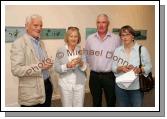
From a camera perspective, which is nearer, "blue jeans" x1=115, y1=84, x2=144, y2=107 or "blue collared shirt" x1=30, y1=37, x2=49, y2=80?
"blue collared shirt" x1=30, y1=37, x2=49, y2=80

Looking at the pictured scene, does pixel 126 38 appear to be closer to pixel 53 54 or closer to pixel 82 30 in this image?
pixel 82 30

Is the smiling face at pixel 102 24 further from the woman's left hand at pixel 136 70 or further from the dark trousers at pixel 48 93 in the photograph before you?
the dark trousers at pixel 48 93

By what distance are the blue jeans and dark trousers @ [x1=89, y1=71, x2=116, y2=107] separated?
45mm

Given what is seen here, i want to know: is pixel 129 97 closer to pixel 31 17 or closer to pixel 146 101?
pixel 146 101

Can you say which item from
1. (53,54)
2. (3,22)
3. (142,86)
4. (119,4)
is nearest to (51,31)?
(53,54)

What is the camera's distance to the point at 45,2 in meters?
1.99

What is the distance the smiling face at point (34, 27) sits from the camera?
188 centimetres

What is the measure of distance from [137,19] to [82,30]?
460 mm

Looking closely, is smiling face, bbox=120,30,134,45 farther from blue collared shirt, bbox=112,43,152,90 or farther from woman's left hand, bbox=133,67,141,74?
woman's left hand, bbox=133,67,141,74

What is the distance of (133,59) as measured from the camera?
6.45 ft

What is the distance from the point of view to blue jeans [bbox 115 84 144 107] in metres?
2.00

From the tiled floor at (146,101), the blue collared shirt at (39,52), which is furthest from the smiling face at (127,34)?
the blue collared shirt at (39,52)

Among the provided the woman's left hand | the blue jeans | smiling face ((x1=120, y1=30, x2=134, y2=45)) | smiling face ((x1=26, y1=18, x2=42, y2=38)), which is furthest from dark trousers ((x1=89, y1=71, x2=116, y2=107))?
→ smiling face ((x1=26, y1=18, x2=42, y2=38))

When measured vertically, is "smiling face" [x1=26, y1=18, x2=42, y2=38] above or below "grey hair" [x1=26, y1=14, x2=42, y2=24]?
below
